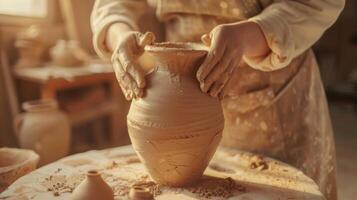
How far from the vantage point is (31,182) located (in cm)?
166

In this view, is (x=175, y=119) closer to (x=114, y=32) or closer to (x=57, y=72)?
(x=114, y=32)

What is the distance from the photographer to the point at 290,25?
1.75m

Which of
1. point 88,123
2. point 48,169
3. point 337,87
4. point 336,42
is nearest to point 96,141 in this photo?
point 88,123

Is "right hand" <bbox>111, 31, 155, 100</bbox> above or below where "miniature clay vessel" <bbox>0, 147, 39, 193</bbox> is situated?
above

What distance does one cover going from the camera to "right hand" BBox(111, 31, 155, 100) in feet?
5.37

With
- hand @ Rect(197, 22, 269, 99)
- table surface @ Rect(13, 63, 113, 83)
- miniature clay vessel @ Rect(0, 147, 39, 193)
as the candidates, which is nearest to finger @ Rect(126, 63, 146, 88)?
hand @ Rect(197, 22, 269, 99)

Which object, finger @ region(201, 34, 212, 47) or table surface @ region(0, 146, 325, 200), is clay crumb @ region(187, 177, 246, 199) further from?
finger @ region(201, 34, 212, 47)

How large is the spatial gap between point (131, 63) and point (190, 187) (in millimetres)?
512

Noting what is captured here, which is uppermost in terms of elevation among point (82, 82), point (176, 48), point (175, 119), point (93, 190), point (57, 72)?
point (176, 48)

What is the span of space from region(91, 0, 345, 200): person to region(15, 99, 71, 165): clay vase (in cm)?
172

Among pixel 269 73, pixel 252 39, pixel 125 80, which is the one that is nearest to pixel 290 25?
pixel 252 39

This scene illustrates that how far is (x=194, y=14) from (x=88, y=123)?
355cm

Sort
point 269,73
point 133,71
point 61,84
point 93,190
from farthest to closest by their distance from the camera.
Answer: point 61,84, point 269,73, point 133,71, point 93,190

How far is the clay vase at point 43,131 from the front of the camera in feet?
11.9
